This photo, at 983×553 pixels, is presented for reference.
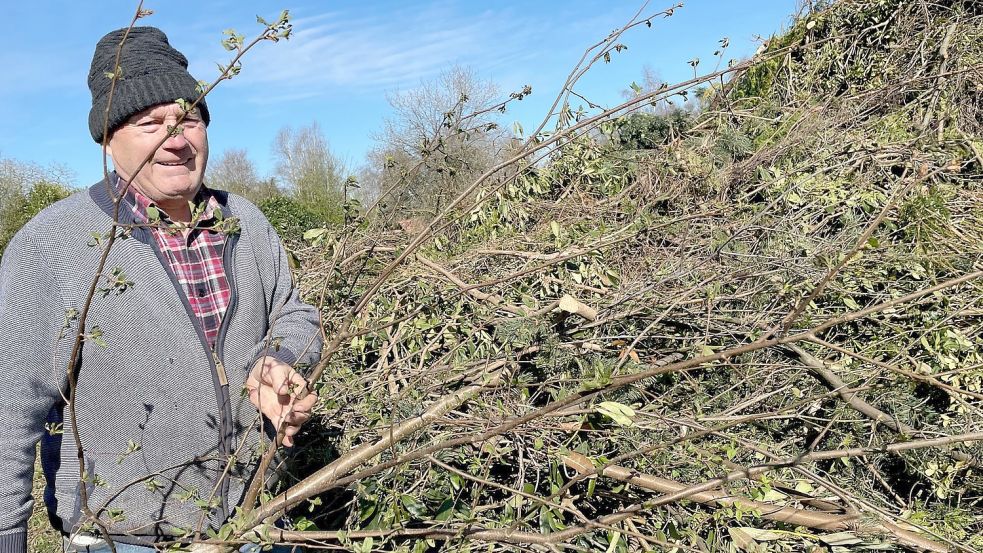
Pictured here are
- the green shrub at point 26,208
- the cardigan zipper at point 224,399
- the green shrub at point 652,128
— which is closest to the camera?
the cardigan zipper at point 224,399

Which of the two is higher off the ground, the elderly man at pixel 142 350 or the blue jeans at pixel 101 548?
the elderly man at pixel 142 350

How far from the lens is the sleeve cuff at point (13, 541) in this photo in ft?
4.70

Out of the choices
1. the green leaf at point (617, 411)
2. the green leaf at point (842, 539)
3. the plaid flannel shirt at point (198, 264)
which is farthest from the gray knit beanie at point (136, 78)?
the green leaf at point (842, 539)

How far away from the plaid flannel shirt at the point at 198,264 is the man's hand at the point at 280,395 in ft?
0.62

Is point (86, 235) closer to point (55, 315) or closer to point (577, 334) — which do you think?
point (55, 315)

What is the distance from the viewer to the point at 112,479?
151 centimetres

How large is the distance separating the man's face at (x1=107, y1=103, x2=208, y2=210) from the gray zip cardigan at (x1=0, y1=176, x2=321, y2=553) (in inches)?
3.4

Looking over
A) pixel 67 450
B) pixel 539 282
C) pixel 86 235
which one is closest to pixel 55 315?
pixel 86 235

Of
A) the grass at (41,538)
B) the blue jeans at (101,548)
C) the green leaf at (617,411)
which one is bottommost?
the grass at (41,538)

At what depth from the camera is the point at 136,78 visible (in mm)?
1615

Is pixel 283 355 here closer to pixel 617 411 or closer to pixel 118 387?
pixel 118 387

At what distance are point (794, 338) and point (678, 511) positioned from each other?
64 centimetres

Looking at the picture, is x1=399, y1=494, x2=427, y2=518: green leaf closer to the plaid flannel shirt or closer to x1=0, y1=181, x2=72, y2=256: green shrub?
the plaid flannel shirt

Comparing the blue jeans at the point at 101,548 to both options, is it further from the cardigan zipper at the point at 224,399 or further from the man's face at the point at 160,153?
the man's face at the point at 160,153
